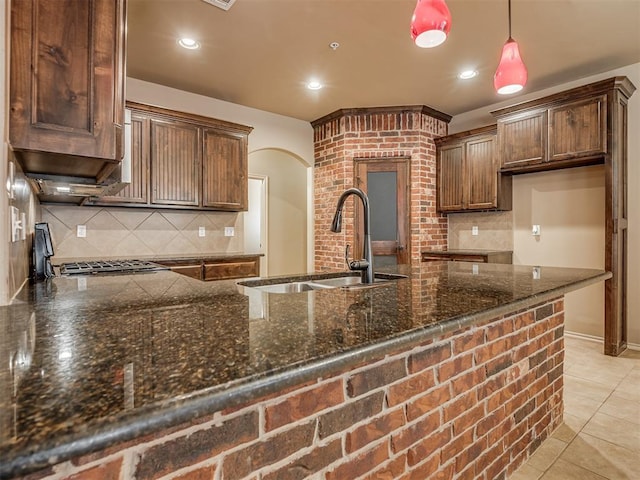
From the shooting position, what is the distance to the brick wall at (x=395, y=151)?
458 cm

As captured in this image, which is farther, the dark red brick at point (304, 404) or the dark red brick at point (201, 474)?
the dark red brick at point (304, 404)

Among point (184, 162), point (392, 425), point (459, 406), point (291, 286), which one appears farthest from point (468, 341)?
point (184, 162)

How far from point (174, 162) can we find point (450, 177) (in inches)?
130

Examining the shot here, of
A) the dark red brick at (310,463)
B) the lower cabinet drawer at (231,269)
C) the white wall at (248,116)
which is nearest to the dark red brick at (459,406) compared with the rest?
the dark red brick at (310,463)

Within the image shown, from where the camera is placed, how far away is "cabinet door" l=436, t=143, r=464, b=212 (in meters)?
4.51

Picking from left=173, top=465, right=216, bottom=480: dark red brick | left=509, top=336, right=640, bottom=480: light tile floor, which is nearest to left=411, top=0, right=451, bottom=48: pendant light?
left=173, top=465, right=216, bottom=480: dark red brick

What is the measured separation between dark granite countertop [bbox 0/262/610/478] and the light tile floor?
1004mm

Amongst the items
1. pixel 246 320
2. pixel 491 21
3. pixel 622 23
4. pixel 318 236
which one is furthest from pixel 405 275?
pixel 318 236

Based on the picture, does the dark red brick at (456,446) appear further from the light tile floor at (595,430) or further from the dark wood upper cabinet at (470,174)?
the dark wood upper cabinet at (470,174)

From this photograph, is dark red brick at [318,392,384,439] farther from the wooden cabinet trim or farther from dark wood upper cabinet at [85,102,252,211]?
the wooden cabinet trim

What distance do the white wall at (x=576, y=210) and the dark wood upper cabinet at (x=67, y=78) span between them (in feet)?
13.8

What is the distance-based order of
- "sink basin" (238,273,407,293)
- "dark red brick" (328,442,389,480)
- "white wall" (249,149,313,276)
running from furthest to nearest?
"white wall" (249,149,313,276)
"sink basin" (238,273,407,293)
"dark red brick" (328,442,389,480)

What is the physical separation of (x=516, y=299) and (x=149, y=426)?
3.44 feet

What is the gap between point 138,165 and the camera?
346 centimetres
